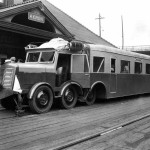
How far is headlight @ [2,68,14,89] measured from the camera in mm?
7783

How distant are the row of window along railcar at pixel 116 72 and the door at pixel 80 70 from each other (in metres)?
0.29

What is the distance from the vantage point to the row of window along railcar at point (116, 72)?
406 inches

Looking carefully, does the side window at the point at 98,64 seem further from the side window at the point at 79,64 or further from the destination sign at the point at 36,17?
the destination sign at the point at 36,17

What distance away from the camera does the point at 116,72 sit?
37.4ft

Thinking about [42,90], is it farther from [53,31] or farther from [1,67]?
[53,31]

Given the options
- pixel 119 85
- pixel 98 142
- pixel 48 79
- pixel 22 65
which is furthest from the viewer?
pixel 119 85

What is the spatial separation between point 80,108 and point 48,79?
1.73 metres

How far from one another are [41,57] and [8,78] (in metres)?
1.79

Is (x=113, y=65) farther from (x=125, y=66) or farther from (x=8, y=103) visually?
(x=8, y=103)

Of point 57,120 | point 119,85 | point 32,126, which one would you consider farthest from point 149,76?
point 32,126

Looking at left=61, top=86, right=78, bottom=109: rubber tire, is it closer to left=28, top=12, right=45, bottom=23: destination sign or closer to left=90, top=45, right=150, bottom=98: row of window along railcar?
left=90, top=45, right=150, bottom=98: row of window along railcar

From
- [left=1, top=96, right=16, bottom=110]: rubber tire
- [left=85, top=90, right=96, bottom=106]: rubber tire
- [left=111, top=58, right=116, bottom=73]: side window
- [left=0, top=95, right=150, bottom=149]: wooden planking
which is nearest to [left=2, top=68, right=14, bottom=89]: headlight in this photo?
[left=1, top=96, right=16, bottom=110]: rubber tire

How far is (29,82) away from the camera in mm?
7992

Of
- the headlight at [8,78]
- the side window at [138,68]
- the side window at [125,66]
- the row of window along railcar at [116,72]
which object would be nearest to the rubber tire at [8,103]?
the headlight at [8,78]
